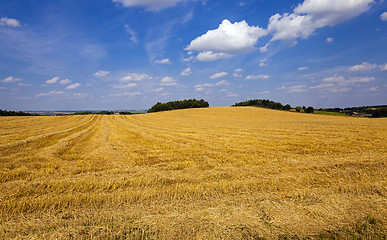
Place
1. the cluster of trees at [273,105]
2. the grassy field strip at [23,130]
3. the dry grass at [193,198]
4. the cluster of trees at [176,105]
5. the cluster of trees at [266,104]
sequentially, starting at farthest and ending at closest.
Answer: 1. the cluster of trees at [176,105]
2. the cluster of trees at [266,104]
3. the cluster of trees at [273,105]
4. the grassy field strip at [23,130]
5. the dry grass at [193,198]

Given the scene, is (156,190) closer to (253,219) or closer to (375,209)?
(253,219)

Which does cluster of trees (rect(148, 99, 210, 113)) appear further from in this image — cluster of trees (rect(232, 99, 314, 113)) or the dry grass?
the dry grass

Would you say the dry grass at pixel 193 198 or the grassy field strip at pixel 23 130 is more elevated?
the grassy field strip at pixel 23 130

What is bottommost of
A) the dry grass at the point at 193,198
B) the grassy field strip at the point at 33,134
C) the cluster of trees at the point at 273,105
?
the dry grass at the point at 193,198

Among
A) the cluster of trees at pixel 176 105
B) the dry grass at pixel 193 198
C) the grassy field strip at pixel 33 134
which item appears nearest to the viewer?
the dry grass at pixel 193 198

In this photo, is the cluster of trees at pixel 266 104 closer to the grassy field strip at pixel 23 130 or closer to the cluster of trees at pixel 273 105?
the cluster of trees at pixel 273 105

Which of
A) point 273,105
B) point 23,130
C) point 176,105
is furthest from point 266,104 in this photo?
point 23,130

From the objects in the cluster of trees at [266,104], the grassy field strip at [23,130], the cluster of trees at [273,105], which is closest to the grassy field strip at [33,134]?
the grassy field strip at [23,130]

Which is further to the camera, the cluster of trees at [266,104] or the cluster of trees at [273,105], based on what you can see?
the cluster of trees at [266,104]

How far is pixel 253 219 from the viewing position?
12.0 feet

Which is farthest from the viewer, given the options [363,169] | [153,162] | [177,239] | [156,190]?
[153,162]

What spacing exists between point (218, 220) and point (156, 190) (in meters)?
2.14

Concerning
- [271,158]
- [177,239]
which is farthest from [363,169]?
[177,239]

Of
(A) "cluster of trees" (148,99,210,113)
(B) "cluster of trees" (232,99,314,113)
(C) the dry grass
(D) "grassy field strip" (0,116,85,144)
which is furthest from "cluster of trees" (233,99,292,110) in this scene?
(D) "grassy field strip" (0,116,85,144)
